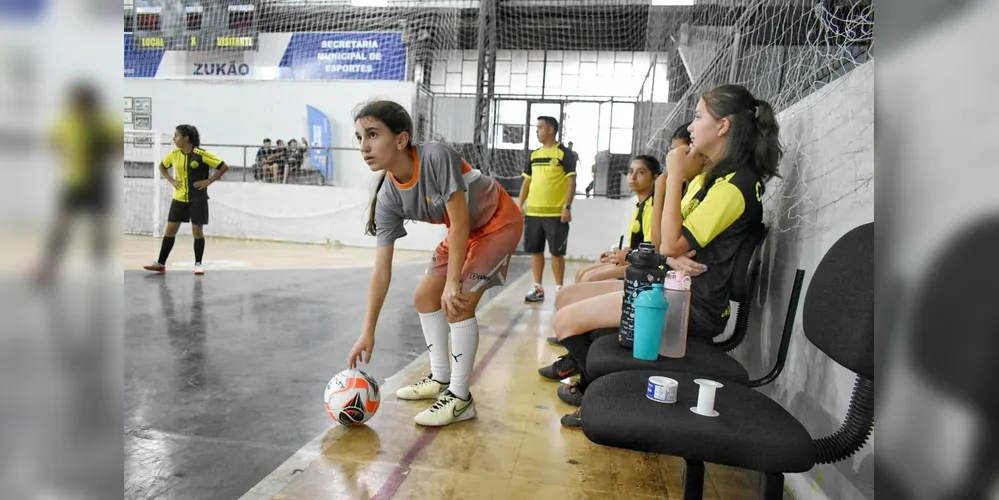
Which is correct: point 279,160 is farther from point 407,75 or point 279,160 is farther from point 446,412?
point 446,412

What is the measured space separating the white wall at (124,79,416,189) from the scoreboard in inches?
28.6

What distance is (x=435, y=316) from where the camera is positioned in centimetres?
232

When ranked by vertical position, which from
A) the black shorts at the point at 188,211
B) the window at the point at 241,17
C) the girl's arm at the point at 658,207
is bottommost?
the black shorts at the point at 188,211

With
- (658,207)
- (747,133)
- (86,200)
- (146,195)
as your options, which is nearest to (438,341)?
(658,207)

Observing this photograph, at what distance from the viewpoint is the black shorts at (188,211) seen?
547cm

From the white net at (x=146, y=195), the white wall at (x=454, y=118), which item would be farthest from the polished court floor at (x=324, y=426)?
the white wall at (x=454, y=118)

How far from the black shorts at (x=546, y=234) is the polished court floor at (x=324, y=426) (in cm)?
106

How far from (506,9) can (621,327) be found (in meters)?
10.6

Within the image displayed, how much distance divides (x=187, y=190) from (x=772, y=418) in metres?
5.67

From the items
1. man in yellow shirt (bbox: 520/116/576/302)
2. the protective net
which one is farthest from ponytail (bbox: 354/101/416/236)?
the protective net

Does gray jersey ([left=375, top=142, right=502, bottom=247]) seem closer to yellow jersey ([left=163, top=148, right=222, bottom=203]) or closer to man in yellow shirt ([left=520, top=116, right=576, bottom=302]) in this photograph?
man in yellow shirt ([left=520, top=116, right=576, bottom=302])

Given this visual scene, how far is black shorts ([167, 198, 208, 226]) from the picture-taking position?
18.0 feet

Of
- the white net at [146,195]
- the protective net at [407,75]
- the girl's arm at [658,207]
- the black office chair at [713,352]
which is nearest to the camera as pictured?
the black office chair at [713,352]

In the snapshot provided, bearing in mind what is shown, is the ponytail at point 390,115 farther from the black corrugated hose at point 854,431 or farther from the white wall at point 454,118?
the white wall at point 454,118
